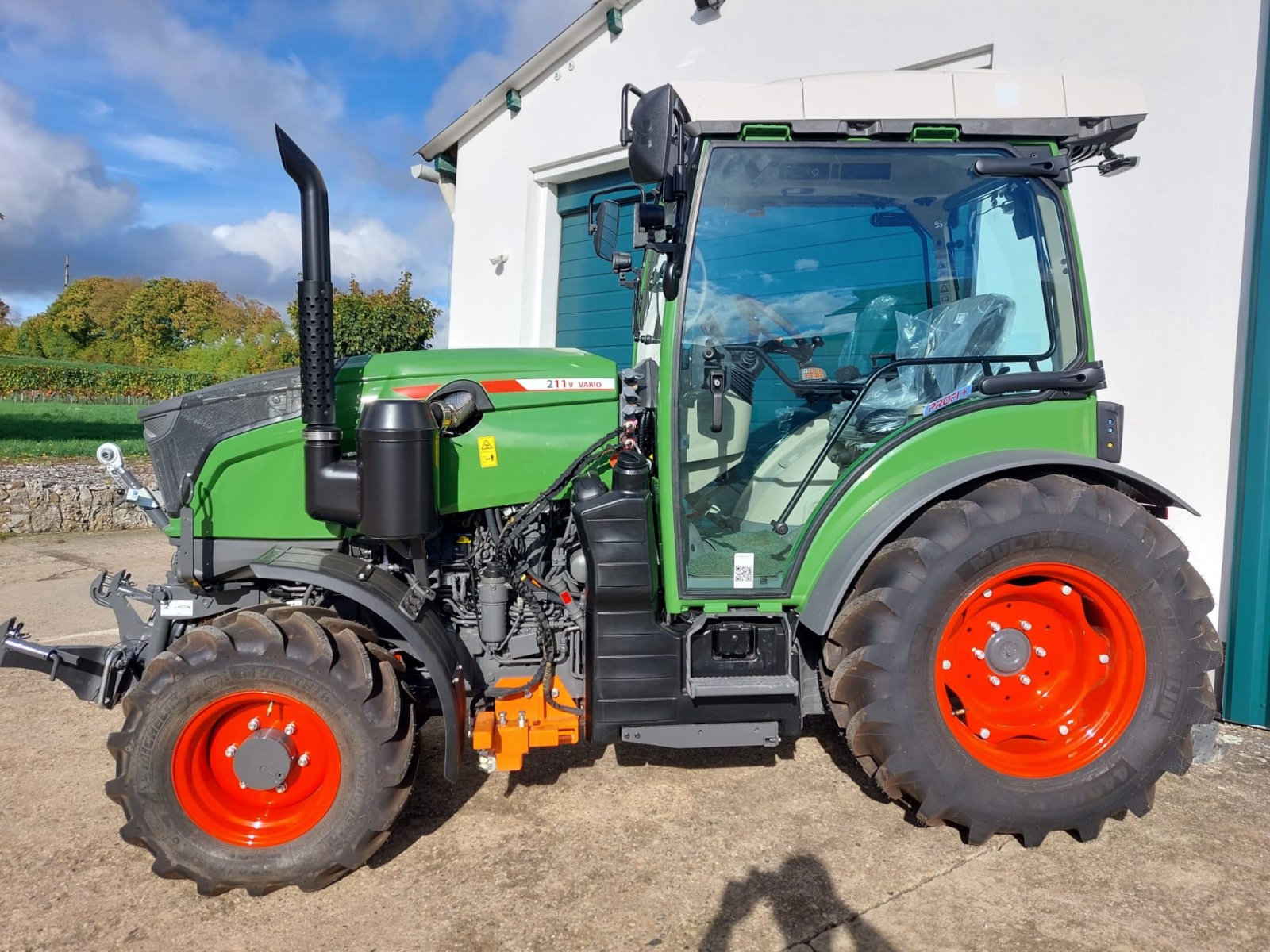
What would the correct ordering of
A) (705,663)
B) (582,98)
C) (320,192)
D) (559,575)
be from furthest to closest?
1. (582,98)
2. (559,575)
3. (705,663)
4. (320,192)

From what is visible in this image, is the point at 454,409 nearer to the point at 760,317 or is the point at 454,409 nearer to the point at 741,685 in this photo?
the point at 760,317

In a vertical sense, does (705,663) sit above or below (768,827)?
above

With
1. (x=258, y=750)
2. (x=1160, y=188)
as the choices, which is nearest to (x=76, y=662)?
(x=258, y=750)

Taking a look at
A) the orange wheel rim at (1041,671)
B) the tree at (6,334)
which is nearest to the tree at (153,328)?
the tree at (6,334)

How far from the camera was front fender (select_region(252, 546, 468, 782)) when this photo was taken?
262 centimetres

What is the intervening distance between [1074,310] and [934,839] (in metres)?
1.81

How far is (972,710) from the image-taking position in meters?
2.78

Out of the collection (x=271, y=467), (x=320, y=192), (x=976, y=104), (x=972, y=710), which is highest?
(x=976, y=104)

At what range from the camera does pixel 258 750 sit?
8.22 feet

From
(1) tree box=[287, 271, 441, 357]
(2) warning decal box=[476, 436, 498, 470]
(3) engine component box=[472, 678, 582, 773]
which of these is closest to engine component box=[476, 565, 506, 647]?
(3) engine component box=[472, 678, 582, 773]

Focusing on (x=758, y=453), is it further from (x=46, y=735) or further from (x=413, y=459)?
(x=46, y=735)

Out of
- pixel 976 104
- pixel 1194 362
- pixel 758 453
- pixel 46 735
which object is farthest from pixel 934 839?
pixel 46 735

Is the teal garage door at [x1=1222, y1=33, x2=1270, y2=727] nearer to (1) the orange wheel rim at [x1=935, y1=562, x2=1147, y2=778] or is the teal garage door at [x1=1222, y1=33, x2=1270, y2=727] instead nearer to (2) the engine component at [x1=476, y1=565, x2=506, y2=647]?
(1) the orange wheel rim at [x1=935, y1=562, x2=1147, y2=778]

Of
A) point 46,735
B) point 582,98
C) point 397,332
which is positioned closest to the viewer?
point 46,735
